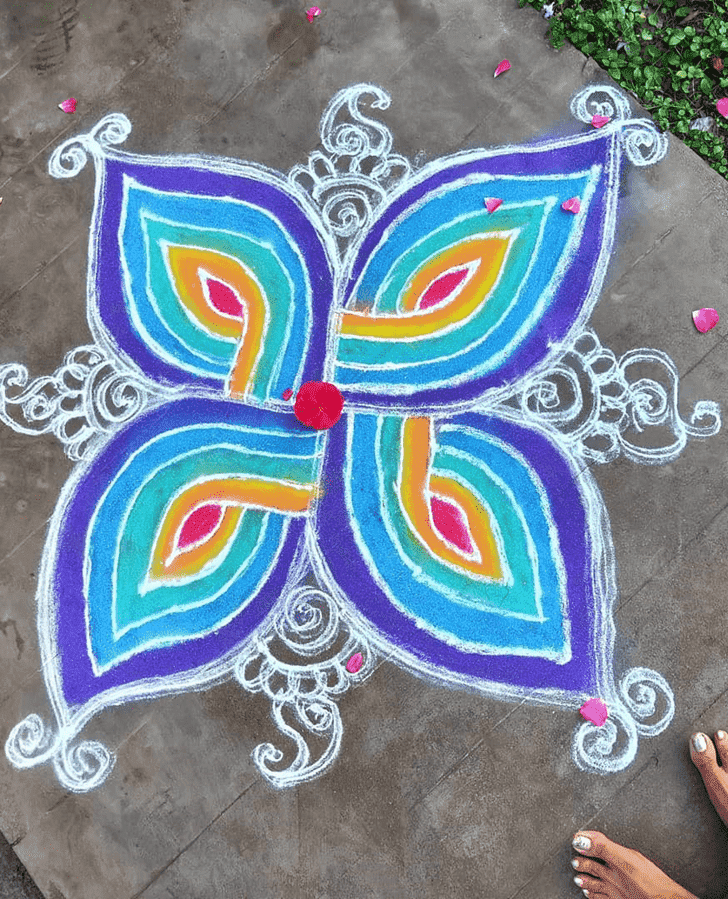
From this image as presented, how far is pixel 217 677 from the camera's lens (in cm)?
373

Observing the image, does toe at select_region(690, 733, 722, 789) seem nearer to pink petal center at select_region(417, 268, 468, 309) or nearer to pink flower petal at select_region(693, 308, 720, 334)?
pink flower petal at select_region(693, 308, 720, 334)

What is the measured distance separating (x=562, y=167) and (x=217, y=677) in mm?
3376

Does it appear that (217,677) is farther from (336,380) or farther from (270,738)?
(336,380)

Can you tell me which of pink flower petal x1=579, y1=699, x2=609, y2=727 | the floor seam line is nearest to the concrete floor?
the floor seam line

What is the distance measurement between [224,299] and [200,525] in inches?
49.9

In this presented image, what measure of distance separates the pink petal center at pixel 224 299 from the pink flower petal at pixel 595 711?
9.15 ft

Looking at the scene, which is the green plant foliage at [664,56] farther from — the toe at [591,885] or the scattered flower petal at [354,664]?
the toe at [591,885]

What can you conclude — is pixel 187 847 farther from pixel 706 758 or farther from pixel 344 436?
pixel 706 758

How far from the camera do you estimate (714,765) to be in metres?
3.55

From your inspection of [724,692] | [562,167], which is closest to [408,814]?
[724,692]

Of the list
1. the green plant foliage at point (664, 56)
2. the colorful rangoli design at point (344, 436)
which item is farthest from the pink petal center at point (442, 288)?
the green plant foliage at point (664, 56)

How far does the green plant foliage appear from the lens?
3.93 meters

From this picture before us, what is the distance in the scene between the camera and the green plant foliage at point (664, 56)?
3.93 meters

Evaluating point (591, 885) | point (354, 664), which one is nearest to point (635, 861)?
point (591, 885)
